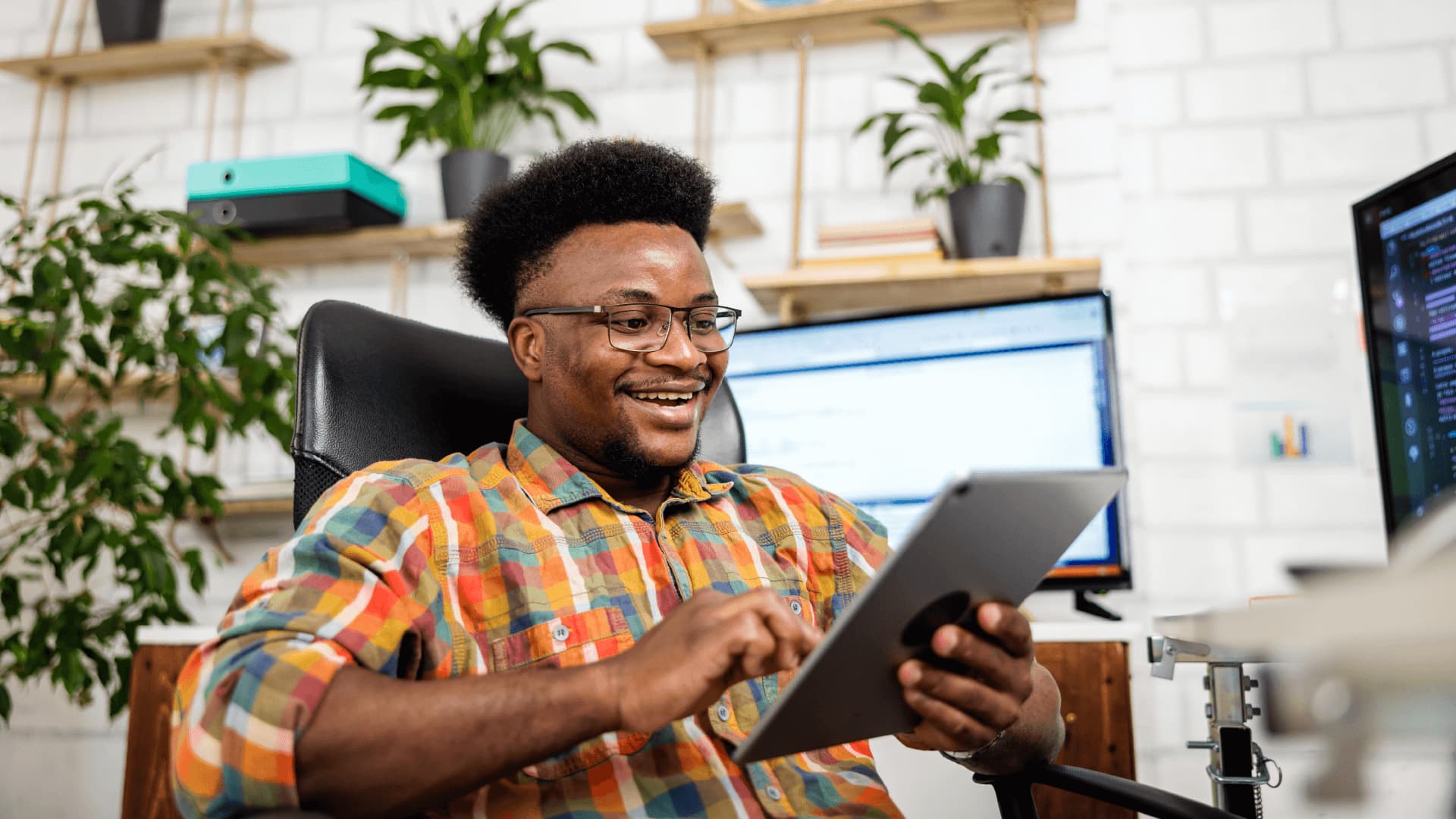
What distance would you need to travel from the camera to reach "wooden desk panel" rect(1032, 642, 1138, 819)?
1.45m

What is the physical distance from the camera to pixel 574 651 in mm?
992

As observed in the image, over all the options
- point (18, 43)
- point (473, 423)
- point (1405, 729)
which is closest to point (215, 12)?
point (18, 43)

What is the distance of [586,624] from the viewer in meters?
1.01

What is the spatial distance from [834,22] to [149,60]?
163 cm

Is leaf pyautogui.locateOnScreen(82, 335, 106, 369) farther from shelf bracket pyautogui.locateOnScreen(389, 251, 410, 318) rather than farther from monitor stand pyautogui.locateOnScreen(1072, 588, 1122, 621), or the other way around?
monitor stand pyautogui.locateOnScreen(1072, 588, 1122, 621)

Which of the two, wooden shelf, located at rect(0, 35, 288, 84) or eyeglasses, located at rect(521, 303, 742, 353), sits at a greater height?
wooden shelf, located at rect(0, 35, 288, 84)

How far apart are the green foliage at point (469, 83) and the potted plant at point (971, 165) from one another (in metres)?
0.69

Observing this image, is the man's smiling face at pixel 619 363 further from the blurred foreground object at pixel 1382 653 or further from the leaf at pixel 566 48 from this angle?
the leaf at pixel 566 48

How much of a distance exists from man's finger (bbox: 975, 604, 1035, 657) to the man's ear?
0.61 meters

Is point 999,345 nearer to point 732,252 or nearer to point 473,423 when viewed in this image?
point 732,252

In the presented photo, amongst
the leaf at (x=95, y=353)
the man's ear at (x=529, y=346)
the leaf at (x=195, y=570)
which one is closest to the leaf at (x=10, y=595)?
the leaf at (x=195, y=570)

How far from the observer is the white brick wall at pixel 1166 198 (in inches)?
83.4

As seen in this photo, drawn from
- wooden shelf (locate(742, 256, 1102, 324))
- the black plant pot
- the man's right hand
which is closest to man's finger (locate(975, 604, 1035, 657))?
the man's right hand

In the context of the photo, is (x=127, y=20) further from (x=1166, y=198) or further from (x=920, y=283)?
(x=1166, y=198)
